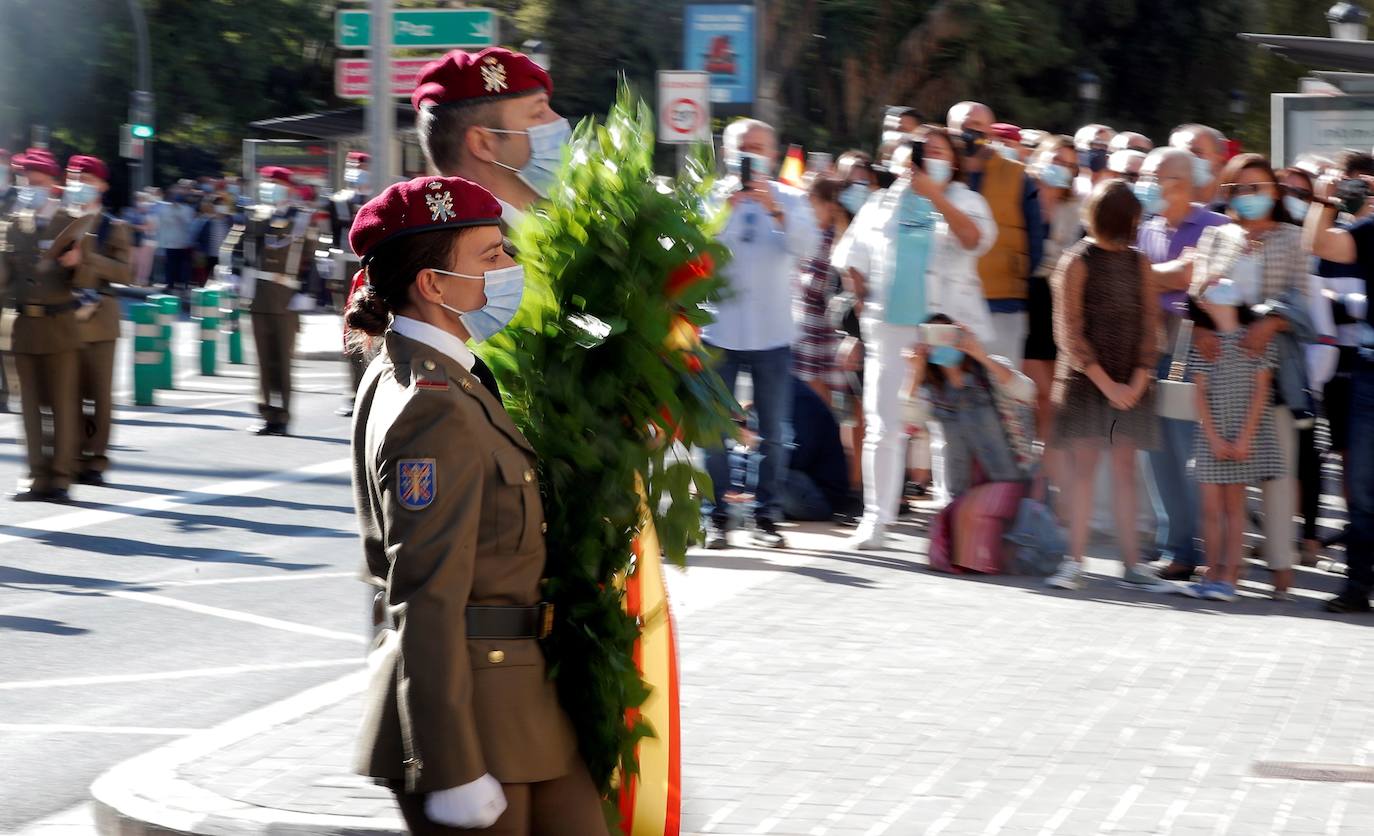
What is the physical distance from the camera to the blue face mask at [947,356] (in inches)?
374

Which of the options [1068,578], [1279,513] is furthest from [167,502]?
[1279,513]

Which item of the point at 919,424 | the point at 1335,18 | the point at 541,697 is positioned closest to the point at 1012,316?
the point at 919,424

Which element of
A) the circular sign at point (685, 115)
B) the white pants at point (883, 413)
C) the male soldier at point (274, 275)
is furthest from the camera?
the male soldier at point (274, 275)

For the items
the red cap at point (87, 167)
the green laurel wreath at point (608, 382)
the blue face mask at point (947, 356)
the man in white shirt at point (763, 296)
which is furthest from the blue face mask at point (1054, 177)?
the green laurel wreath at point (608, 382)

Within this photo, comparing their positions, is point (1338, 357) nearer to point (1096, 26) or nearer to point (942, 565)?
point (942, 565)

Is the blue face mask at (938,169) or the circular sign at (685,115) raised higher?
the circular sign at (685,115)

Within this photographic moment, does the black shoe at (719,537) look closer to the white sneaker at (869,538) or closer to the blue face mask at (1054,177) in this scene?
the white sneaker at (869,538)

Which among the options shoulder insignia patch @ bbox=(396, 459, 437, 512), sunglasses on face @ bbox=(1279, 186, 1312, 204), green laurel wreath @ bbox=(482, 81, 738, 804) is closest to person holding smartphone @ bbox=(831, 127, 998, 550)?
sunglasses on face @ bbox=(1279, 186, 1312, 204)

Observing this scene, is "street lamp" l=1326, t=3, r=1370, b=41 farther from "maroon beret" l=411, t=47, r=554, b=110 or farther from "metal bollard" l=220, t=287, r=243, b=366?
"maroon beret" l=411, t=47, r=554, b=110

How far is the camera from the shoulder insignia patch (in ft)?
10.5

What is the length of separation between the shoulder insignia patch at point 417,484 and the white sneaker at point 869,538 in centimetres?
706

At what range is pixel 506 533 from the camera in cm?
336

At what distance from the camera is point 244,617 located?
909 cm

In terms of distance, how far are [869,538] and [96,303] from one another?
6.03 meters
